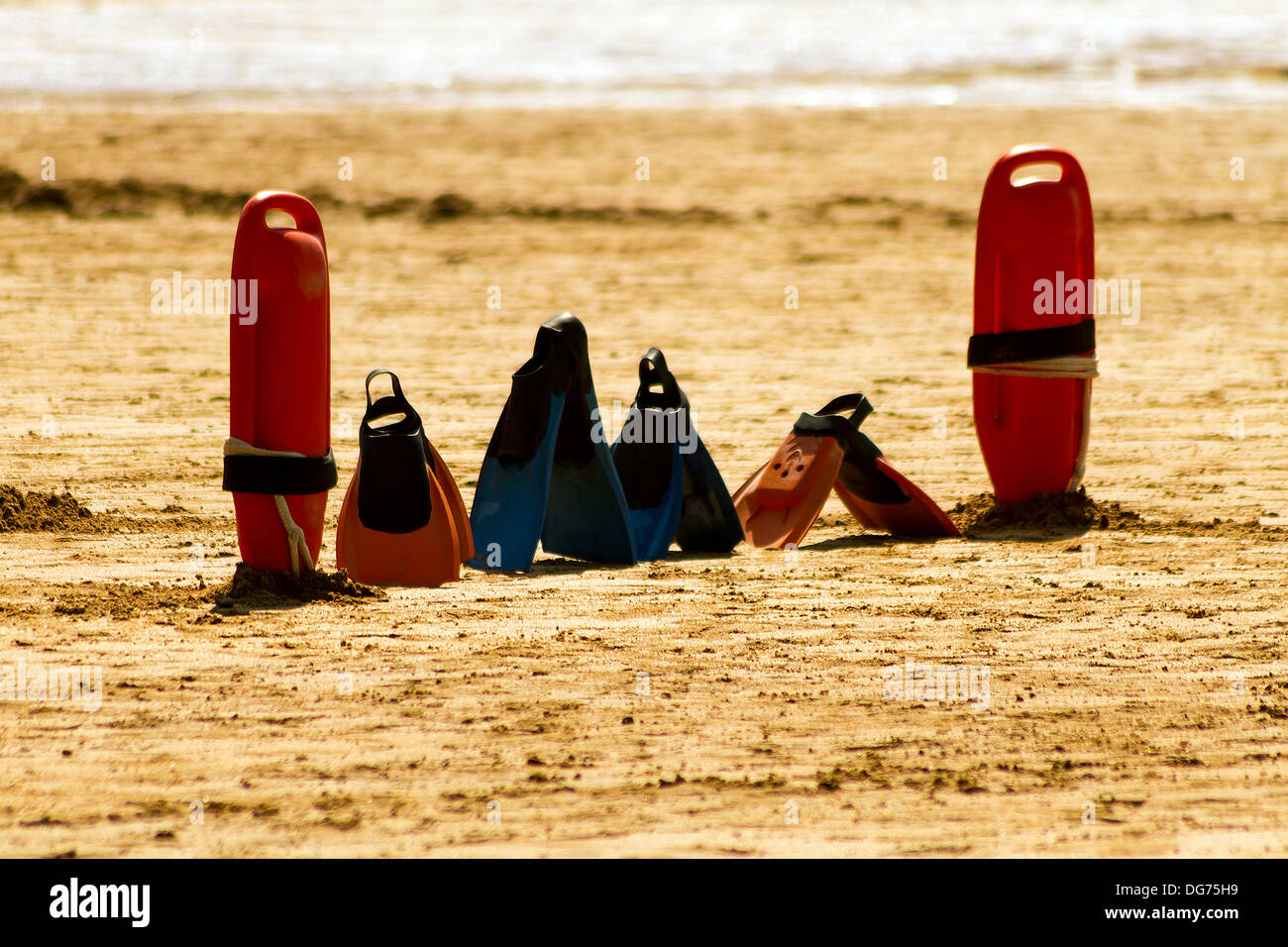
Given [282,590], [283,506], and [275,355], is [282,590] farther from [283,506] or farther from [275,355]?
[275,355]

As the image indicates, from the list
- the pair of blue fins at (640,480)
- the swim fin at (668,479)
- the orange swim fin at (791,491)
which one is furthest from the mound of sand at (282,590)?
the orange swim fin at (791,491)

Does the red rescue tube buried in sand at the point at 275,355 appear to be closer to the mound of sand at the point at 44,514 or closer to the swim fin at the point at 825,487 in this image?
the mound of sand at the point at 44,514

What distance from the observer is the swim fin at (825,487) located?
280 inches

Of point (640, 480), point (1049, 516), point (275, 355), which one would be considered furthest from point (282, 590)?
point (1049, 516)

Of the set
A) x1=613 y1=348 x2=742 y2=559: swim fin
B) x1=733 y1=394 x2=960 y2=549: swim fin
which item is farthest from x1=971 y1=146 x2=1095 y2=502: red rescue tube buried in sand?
x1=613 y1=348 x2=742 y2=559: swim fin

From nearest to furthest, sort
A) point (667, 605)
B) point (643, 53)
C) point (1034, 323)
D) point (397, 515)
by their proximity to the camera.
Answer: point (667, 605)
point (397, 515)
point (1034, 323)
point (643, 53)

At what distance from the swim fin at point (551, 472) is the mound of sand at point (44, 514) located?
2.04 m

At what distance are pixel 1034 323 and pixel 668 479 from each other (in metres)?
2.06

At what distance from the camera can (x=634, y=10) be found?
4206 centimetres

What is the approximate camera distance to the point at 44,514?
720cm

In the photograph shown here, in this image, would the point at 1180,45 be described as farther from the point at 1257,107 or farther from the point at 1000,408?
the point at 1000,408

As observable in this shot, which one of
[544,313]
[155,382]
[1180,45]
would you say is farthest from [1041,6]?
[155,382]

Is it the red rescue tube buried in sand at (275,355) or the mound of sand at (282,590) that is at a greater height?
the red rescue tube buried in sand at (275,355)

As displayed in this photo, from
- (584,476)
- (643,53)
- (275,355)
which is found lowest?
(584,476)
